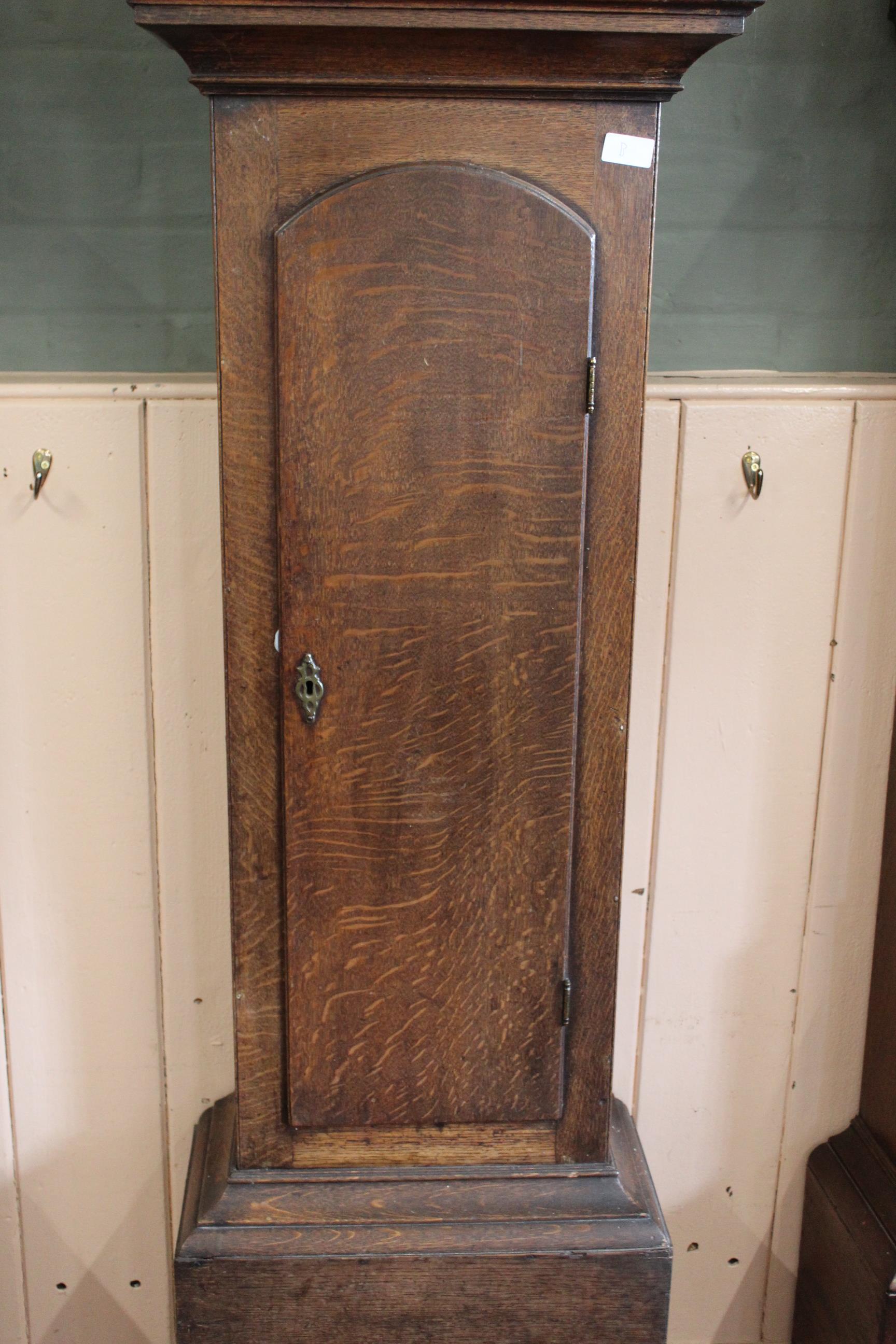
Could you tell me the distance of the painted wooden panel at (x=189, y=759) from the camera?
1.42 meters

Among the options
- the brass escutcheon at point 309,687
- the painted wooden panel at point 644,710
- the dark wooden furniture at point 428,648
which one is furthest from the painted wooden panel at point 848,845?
the brass escutcheon at point 309,687

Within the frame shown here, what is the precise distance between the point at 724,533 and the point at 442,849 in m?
0.60

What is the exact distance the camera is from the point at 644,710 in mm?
1521

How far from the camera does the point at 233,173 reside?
103cm

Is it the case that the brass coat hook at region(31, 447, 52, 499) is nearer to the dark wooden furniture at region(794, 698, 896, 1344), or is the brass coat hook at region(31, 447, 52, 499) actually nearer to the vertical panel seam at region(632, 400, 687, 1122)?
the vertical panel seam at region(632, 400, 687, 1122)

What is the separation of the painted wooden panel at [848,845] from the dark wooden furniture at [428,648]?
45 cm

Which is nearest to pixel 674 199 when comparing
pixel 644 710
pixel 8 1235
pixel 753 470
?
pixel 753 470

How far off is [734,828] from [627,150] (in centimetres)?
89

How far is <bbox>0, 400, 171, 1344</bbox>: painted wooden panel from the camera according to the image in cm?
143

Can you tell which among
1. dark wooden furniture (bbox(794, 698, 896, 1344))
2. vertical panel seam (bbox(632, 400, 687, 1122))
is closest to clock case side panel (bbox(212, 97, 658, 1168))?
vertical panel seam (bbox(632, 400, 687, 1122))

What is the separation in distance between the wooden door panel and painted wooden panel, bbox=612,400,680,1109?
0.99 ft

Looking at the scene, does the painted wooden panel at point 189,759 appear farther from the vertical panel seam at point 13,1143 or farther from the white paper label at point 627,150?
the white paper label at point 627,150

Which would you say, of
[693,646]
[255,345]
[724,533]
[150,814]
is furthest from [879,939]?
[255,345]

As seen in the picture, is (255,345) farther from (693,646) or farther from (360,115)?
(693,646)
